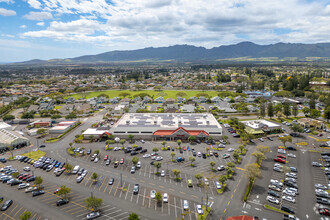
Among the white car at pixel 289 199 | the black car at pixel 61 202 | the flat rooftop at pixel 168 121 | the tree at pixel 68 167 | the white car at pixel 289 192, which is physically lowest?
the white car at pixel 289 199

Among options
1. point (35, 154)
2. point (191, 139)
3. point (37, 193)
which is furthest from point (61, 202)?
point (191, 139)

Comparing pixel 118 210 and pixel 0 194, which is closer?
pixel 118 210

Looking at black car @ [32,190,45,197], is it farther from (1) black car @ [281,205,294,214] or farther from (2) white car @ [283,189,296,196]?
(2) white car @ [283,189,296,196]

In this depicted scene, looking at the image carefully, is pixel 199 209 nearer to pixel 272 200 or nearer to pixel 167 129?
pixel 272 200

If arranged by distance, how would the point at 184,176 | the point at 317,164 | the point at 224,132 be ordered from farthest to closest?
the point at 224,132 → the point at 317,164 → the point at 184,176

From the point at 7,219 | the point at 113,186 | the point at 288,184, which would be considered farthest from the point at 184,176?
the point at 7,219

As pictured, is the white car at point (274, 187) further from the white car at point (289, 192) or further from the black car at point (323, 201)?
the black car at point (323, 201)

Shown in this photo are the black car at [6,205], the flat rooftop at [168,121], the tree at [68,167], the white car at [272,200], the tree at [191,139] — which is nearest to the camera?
the black car at [6,205]

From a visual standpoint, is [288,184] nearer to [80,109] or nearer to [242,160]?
[242,160]

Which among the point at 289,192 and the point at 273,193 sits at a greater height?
the point at 273,193

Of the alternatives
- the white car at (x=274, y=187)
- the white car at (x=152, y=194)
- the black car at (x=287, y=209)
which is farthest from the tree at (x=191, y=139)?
the black car at (x=287, y=209)

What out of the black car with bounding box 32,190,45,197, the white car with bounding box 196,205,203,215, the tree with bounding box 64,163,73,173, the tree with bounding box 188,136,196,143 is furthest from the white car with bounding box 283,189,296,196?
the black car with bounding box 32,190,45,197
